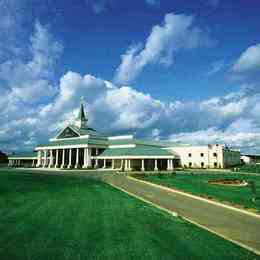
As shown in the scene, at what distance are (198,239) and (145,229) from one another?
2.08 metres

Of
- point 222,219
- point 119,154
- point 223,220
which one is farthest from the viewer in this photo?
point 119,154

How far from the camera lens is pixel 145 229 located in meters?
10.9

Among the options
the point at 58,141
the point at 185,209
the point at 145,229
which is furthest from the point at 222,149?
the point at 145,229

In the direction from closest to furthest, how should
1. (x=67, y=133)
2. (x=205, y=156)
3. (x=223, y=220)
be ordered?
(x=223, y=220) → (x=205, y=156) → (x=67, y=133)

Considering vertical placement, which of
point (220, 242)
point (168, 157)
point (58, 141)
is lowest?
point (220, 242)

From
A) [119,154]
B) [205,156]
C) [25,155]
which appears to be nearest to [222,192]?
[119,154]

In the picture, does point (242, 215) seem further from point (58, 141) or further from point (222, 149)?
point (58, 141)

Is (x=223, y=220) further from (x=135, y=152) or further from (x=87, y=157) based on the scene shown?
(x=87, y=157)

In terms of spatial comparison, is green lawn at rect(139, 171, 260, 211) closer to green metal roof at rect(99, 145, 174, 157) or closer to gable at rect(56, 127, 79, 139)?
green metal roof at rect(99, 145, 174, 157)

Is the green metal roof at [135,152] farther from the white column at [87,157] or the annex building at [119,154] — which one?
the white column at [87,157]

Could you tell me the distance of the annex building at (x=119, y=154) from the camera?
266 ft

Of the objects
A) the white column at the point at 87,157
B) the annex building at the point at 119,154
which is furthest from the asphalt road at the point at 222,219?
the white column at the point at 87,157

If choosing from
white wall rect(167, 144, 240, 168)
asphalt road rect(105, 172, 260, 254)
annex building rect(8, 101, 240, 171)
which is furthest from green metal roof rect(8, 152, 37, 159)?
asphalt road rect(105, 172, 260, 254)

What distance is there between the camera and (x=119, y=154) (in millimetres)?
79938
